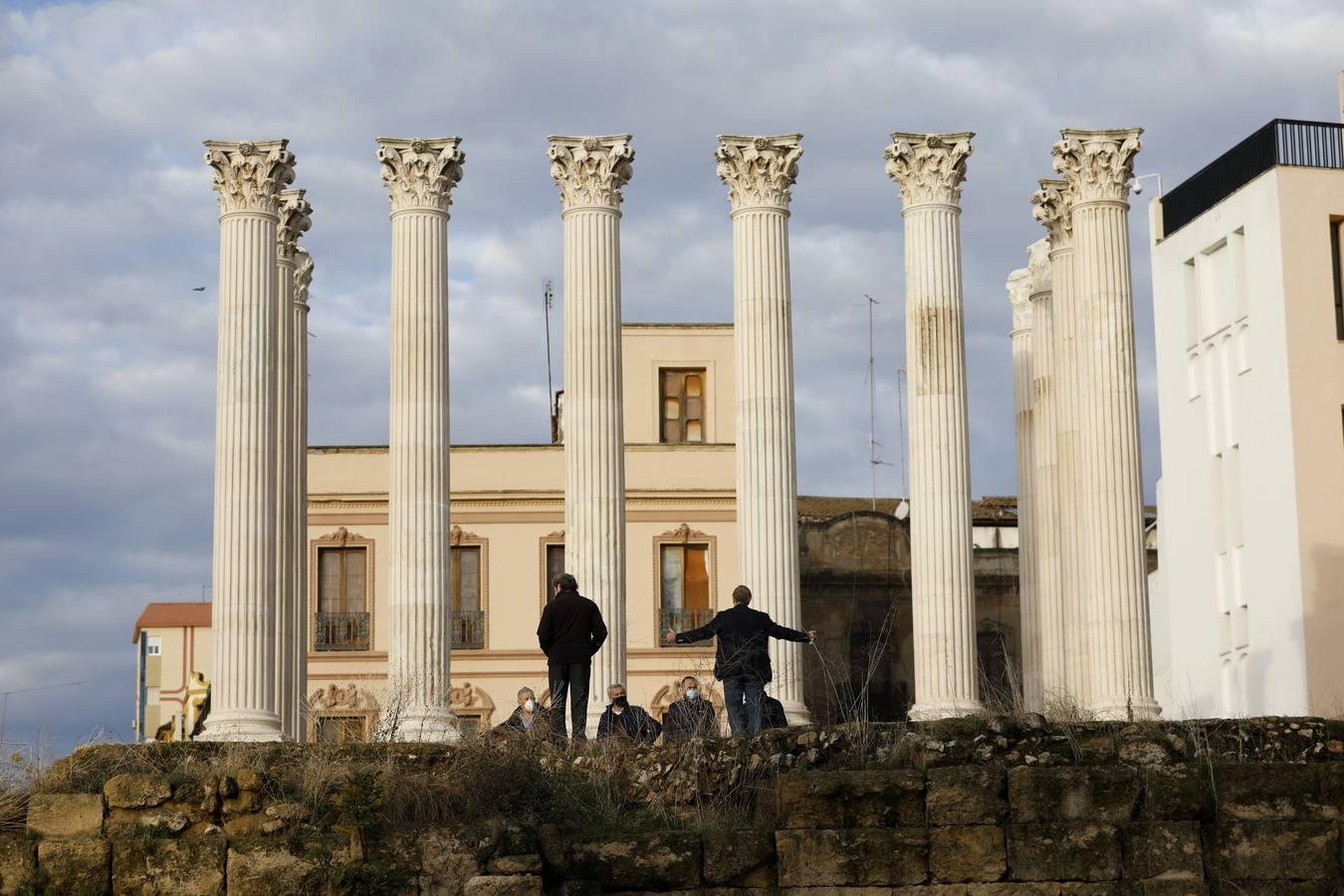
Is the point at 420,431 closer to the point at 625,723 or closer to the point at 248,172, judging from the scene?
the point at 248,172

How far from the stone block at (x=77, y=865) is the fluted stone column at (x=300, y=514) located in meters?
14.6

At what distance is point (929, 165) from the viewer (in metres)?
38.7

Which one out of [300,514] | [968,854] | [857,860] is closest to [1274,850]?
[968,854]

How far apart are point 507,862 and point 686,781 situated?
98.8 inches

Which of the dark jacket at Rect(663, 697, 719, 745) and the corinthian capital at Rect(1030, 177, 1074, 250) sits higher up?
the corinthian capital at Rect(1030, 177, 1074, 250)

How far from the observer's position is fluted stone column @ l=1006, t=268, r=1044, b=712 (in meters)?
41.1

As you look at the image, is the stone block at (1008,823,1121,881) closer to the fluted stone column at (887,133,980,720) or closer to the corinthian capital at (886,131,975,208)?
the fluted stone column at (887,133,980,720)

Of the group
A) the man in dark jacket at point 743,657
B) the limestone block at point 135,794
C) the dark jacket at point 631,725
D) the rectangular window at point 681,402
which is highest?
the rectangular window at point 681,402

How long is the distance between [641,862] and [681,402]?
30.7 meters

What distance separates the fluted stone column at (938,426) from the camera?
121 feet

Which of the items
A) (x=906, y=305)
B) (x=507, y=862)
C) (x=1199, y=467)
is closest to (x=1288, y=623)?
(x=1199, y=467)

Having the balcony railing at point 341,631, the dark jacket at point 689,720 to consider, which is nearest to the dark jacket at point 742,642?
the dark jacket at point 689,720

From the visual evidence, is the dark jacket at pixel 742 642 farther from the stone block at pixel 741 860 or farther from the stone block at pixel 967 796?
the stone block at pixel 967 796

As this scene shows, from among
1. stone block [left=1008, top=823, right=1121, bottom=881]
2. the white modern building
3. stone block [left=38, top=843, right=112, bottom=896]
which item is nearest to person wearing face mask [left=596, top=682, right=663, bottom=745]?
stone block [left=1008, top=823, right=1121, bottom=881]
